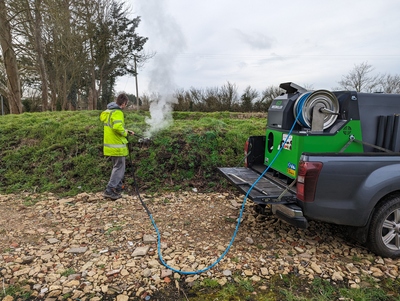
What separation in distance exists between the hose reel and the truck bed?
952 millimetres

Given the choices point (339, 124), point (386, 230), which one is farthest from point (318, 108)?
point (386, 230)

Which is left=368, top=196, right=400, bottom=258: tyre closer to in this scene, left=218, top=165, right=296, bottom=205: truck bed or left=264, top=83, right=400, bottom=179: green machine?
left=264, top=83, right=400, bottom=179: green machine

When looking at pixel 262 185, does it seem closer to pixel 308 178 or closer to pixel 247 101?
pixel 308 178

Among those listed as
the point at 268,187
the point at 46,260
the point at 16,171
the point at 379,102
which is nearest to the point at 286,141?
the point at 268,187

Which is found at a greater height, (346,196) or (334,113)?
(334,113)

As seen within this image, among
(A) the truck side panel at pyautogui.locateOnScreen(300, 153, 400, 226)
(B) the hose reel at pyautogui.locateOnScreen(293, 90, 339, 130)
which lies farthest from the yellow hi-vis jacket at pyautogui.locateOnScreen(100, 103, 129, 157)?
(A) the truck side panel at pyautogui.locateOnScreen(300, 153, 400, 226)

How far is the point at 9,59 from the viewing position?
16422 mm

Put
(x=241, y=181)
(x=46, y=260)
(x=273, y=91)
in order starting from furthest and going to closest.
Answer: (x=273, y=91), (x=241, y=181), (x=46, y=260)

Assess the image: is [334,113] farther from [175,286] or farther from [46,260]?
[46,260]

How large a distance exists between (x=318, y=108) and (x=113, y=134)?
3.78m

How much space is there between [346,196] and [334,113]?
44.7 inches

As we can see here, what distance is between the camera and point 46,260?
353 cm

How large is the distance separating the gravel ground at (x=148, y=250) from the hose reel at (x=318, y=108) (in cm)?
170

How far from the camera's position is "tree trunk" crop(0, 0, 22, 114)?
14898mm
